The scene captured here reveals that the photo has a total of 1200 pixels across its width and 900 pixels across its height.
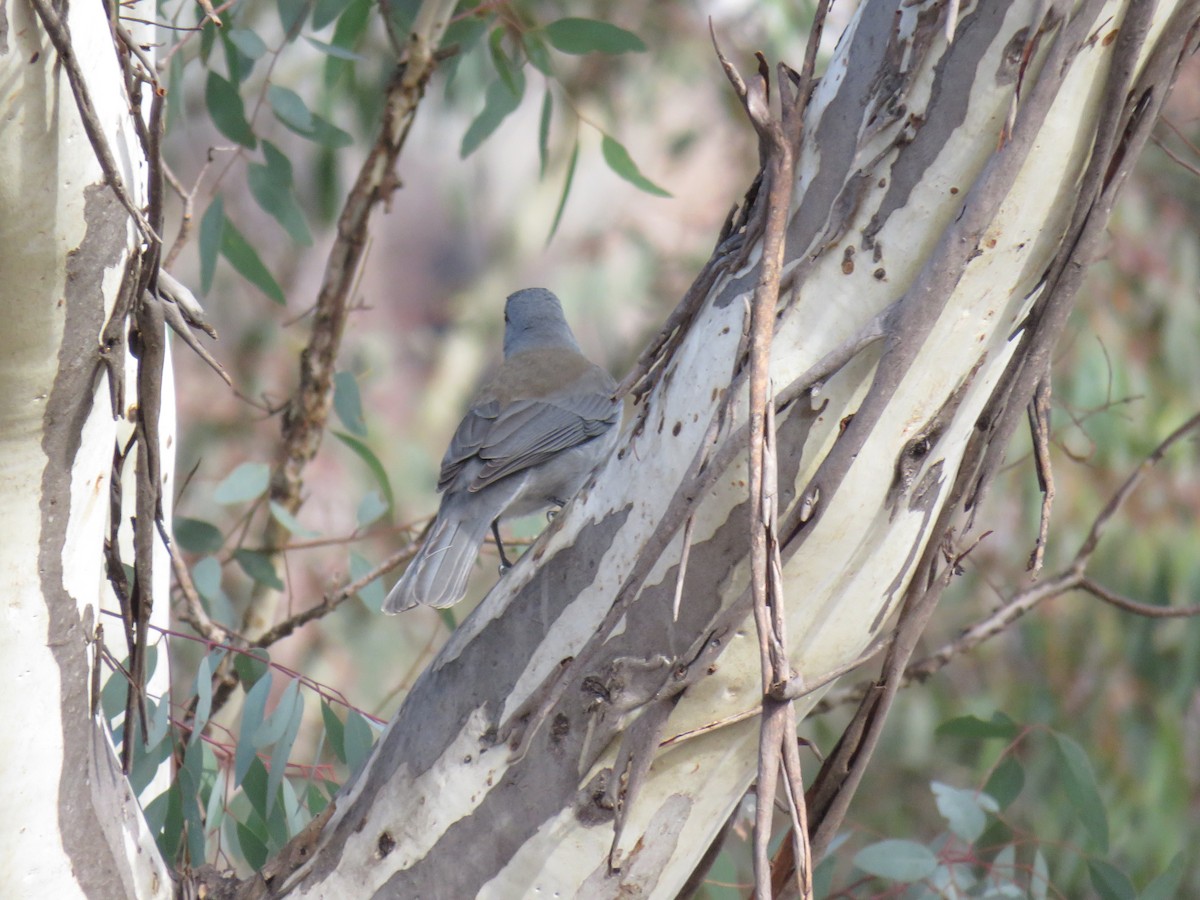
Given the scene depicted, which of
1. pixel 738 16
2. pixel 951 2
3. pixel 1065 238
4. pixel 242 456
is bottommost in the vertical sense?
pixel 1065 238

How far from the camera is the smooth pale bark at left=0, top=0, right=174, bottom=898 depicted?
34.0 inches

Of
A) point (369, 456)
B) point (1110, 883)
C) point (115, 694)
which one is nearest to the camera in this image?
point (115, 694)

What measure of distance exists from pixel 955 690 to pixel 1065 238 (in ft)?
11.3

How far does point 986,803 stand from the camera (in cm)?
168

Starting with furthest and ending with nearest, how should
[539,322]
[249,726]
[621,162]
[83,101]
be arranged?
[539,322]
[621,162]
[249,726]
[83,101]

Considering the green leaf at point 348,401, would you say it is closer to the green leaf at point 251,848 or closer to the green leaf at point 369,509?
the green leaf at point 369,509

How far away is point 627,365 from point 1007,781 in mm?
2564

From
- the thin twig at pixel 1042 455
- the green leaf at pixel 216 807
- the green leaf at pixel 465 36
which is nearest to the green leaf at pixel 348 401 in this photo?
the green leaf at pixel 465 36

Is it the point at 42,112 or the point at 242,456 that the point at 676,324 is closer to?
the point at 42,112

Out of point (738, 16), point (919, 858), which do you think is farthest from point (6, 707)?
point (738, 16)

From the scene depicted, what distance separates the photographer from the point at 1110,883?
5.71ft

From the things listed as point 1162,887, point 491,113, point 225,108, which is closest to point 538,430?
point 491,113

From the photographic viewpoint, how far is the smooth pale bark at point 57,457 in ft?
2.83

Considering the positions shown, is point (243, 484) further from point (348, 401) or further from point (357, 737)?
point (357, 737)
